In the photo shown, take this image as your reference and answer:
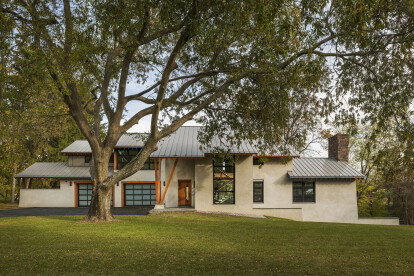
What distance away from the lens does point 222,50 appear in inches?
498

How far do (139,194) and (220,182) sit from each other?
9.64 m

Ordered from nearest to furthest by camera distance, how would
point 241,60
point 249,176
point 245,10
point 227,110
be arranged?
1. point 245,10
2. point 241,60
3. point 227,110
4. point 249,176

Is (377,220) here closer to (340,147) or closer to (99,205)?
(340,147)

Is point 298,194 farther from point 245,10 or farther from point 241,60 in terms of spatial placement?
point 245,10

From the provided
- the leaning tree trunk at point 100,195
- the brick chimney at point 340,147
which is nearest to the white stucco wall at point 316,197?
the brick chimney at point 340,147

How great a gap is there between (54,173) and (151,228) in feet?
60.2

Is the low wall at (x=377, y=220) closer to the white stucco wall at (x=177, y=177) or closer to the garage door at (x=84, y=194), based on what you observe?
the white stucco wall at (x=177, y=177)

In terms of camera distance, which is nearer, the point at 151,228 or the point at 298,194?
the point at 151,228

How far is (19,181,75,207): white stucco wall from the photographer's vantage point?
2708 cm

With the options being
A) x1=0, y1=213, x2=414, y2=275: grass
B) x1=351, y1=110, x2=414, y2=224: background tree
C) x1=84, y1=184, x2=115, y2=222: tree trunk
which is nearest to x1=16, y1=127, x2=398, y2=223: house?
x1=351, y1=110, x2=414, y2=224: background tree

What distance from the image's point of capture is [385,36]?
32.1 ft

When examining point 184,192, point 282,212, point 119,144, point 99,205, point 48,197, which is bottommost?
point 282,212

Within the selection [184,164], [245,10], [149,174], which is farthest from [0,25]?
[149,174]

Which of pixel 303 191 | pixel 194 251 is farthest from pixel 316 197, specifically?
pixel 194 251
